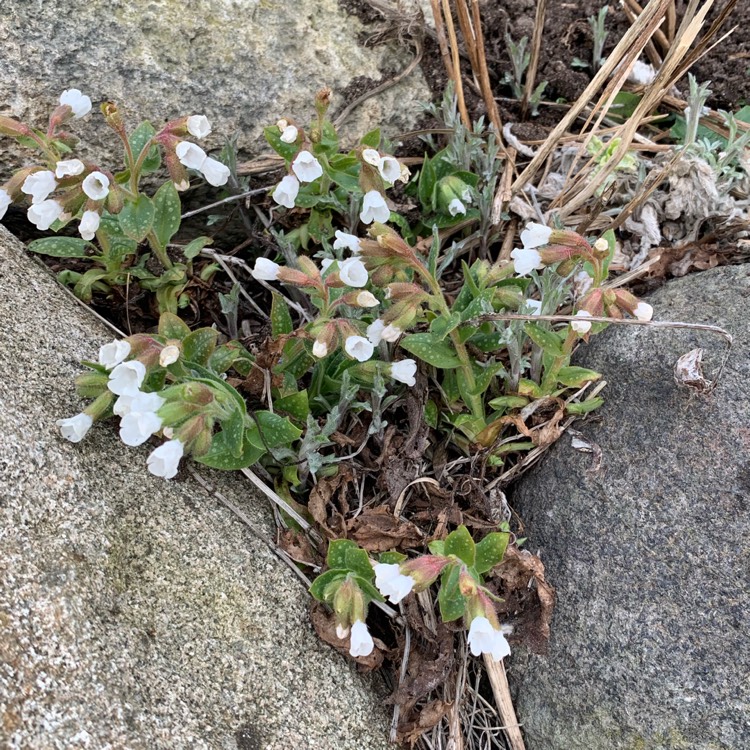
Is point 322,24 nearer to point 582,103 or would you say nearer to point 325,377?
point 582,103

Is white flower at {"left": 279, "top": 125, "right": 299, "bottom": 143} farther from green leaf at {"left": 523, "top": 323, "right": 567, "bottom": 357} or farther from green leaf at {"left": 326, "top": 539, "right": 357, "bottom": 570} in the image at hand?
green leaf at {"left": 326, "top": 539, "right": 357, "bottom": 570}

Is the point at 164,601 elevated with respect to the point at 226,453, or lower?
lower

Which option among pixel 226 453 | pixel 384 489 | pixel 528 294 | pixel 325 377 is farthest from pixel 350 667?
pixel 528 294

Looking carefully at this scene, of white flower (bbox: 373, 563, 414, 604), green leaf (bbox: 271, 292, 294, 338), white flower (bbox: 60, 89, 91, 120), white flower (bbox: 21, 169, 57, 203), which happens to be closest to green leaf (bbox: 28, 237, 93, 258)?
white flower (bbox: 21, 169, 57, 203)

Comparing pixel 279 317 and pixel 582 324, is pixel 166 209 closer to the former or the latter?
pixel 279 317

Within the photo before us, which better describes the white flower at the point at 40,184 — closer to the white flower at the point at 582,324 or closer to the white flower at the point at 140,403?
the white flower at the point at 140,403
